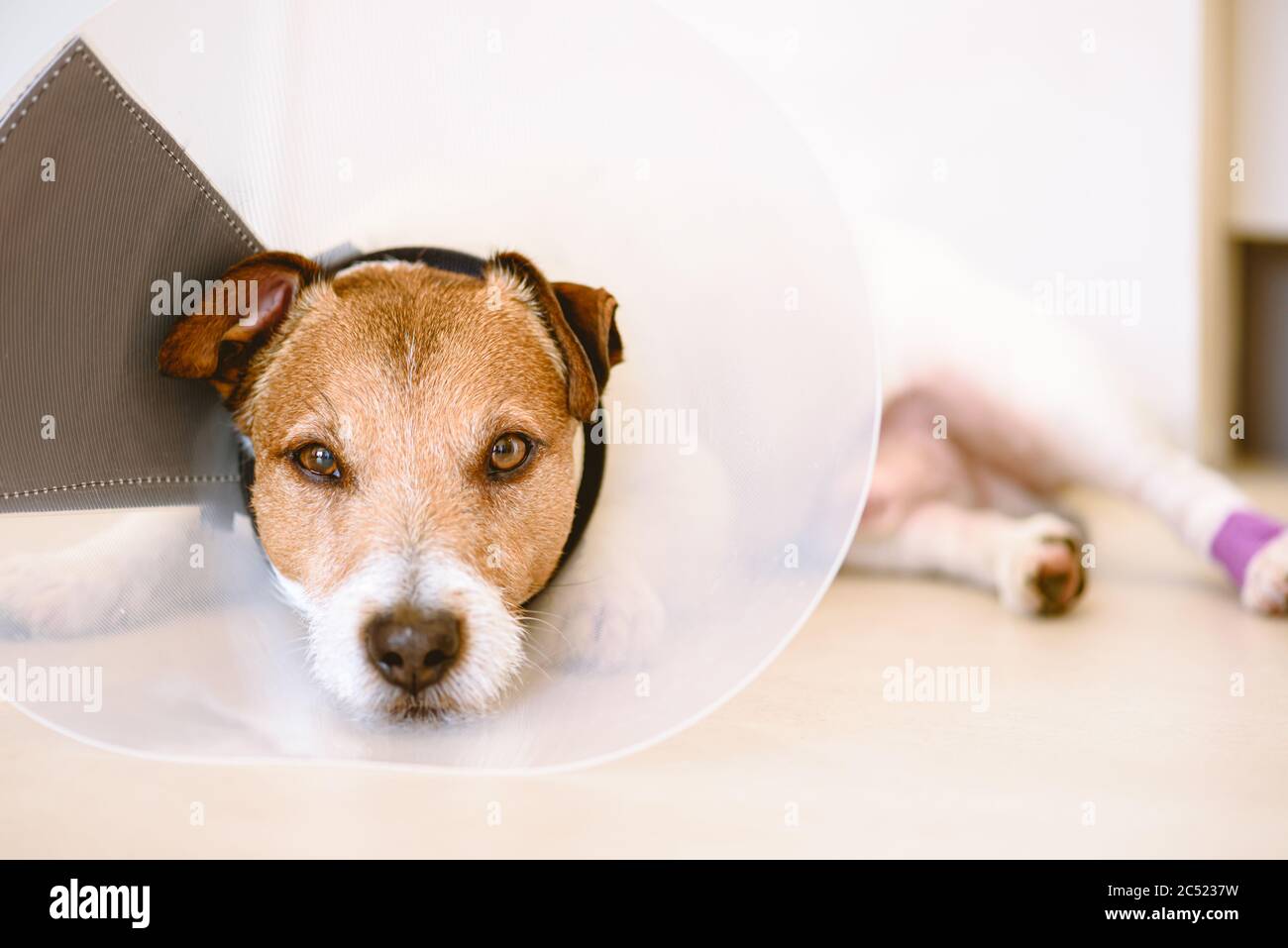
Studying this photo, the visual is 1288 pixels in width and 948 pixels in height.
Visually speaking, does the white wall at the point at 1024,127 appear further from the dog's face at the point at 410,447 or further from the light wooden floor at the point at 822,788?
the dog's face at the point at 410,447

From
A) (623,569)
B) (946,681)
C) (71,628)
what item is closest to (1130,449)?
(946,681)

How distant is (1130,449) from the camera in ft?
6.54

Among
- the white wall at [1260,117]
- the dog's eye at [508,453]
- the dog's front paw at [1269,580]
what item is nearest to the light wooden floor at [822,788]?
the dog's front paw at [1269,580]

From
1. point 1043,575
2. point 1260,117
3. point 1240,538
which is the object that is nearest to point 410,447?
point 1043,575

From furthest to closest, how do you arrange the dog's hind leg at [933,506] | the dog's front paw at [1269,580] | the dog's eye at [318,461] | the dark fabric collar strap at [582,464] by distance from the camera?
the dog's hind leg at [933,506]
the dog's front paw at [1269,580]
the dark fabric collar strap at [582,464]
the dog's eye at [318,461]

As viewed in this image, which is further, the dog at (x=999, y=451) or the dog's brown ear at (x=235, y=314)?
the dog at (x=999, y=451)

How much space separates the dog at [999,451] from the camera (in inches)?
73.7

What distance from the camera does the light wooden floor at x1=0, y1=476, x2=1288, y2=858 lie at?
3.52 ft

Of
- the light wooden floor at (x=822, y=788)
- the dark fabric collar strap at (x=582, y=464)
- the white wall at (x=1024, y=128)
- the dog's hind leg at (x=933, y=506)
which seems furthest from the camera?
the white wall at (x=1024, y=128)

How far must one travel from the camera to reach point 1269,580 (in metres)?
1.76

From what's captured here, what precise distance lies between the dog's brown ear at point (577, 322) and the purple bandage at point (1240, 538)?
1159mm

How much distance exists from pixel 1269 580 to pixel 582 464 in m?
1.11

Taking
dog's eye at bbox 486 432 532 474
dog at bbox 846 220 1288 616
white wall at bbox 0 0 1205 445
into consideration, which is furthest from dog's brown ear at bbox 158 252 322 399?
white wall at bbox 0 0 1205 445

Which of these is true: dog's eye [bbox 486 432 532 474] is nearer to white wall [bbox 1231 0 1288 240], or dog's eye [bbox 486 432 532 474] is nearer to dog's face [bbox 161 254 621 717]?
dog's face [bbox 161 254 621 717]
